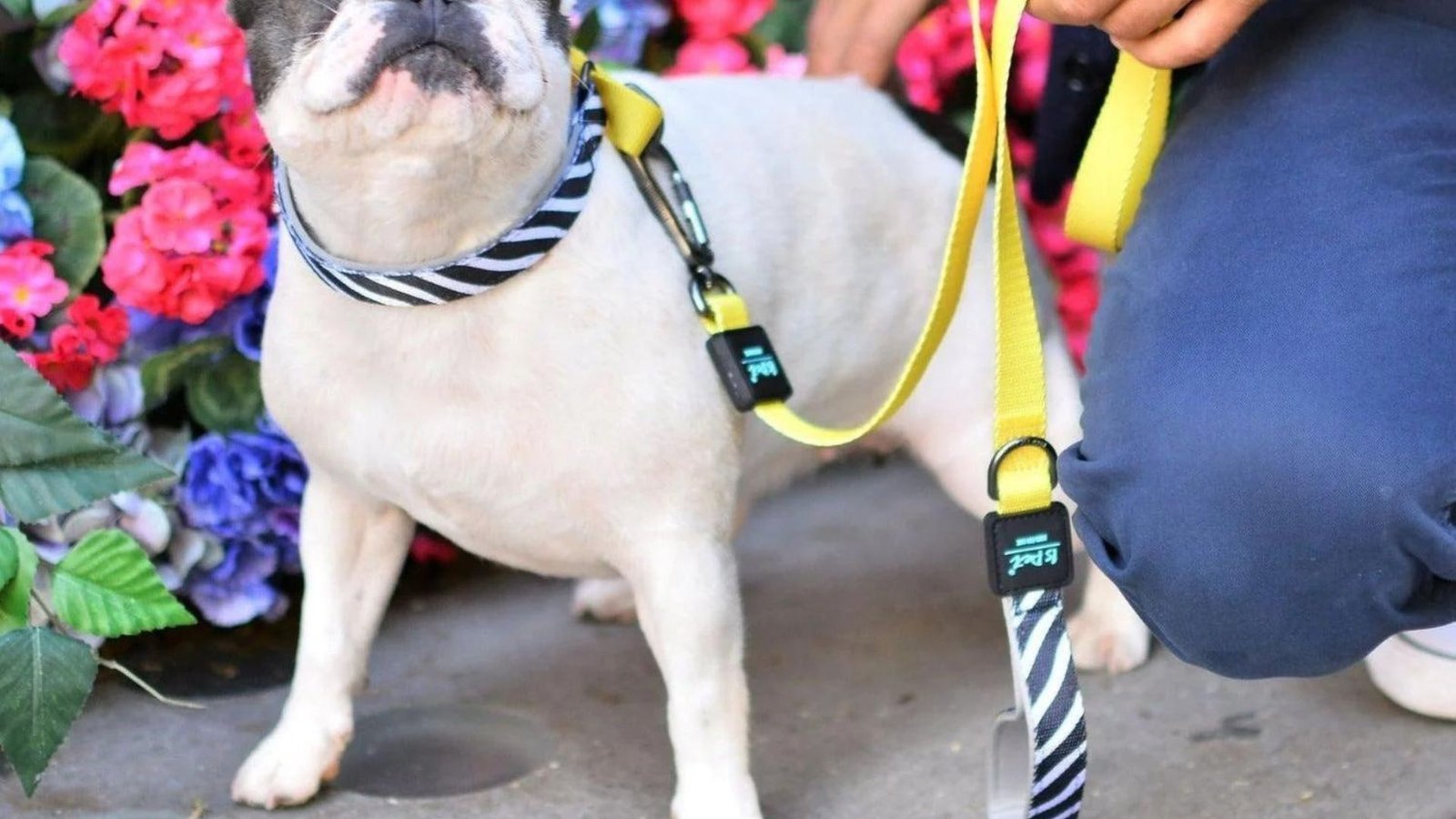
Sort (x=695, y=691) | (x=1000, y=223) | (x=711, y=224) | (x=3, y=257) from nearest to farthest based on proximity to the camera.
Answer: (x=1000, y=223) < (x=695, y=691) < (x=711, y=224) < (x=3, y=257)

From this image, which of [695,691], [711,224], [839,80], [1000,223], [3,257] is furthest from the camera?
[839,80]

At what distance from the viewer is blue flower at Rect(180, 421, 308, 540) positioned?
6.91 ft

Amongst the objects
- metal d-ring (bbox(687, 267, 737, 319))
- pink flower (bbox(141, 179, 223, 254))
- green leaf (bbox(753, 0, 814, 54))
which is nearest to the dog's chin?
metal d-ring (bbox(687, 267, 737, 319))

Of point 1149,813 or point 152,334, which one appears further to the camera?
point 152,334

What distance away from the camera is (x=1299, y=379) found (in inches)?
56.7

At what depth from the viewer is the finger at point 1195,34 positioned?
150cm

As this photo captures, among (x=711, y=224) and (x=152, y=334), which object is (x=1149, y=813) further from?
(x=152, y=334)

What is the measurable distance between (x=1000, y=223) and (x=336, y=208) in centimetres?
59

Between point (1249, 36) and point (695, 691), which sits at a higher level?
point (1249, 36)

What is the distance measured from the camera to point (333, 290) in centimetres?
162

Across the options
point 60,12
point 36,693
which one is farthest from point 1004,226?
point 60,12

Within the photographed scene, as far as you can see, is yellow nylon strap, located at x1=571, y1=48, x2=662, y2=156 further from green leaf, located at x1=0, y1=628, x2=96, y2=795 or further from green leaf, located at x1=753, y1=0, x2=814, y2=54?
green leaf, located at x1=753, y1=0, x2=814, y2=54

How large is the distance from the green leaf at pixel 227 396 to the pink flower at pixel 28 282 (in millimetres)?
236

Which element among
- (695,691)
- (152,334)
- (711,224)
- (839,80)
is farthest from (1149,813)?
(152,334)
